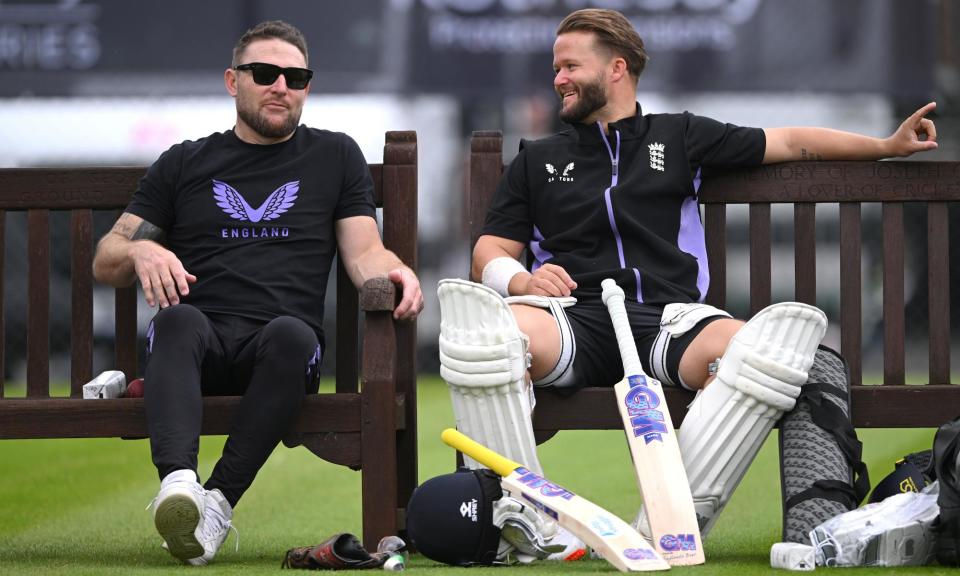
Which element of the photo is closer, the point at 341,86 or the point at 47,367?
the point at 47,367

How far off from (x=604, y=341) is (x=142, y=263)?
3.78 feet

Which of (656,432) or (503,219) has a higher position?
(503,219)

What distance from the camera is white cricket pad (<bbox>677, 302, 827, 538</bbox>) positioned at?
133 inches

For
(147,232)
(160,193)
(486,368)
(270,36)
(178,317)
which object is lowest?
(486,368)

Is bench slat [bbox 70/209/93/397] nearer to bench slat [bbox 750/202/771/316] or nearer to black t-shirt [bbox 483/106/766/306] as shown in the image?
black t-shirt [bbox 483/106/766/306]

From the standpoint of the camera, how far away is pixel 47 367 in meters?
4.05

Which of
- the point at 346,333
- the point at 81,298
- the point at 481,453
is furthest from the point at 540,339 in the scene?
the point at 81,298

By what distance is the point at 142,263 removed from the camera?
3.65 m

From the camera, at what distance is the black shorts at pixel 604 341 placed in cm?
368

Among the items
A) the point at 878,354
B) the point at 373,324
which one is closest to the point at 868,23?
the point at 878,354

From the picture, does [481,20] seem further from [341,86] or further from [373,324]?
[373,324]

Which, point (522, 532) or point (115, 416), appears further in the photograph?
point (115, 416)

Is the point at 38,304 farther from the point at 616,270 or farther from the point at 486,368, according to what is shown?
the point at 616,270

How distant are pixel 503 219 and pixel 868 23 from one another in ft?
22.9
